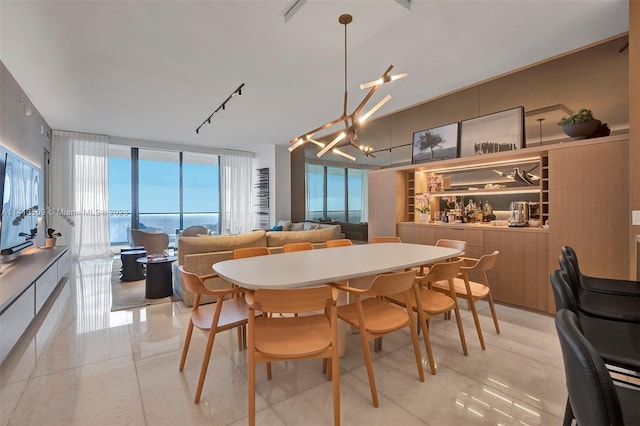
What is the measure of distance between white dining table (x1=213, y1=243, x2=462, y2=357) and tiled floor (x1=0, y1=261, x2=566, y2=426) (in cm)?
53

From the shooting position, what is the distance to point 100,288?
176 inches

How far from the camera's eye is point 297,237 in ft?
13.8

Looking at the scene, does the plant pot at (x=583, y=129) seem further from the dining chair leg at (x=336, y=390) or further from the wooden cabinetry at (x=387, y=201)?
the dining chair leg at (x=336, y=390)

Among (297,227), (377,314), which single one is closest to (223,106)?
(297,227)

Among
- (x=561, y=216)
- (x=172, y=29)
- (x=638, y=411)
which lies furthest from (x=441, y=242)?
(x=172, y=29)

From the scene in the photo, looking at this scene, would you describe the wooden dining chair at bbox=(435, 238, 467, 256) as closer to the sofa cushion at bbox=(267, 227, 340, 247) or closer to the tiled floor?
the tiled floor

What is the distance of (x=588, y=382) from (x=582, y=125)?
3399mm

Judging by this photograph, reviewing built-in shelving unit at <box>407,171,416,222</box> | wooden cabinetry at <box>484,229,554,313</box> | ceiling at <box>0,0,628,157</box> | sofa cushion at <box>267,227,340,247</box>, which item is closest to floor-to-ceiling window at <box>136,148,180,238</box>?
ceiling at <box>0,0,628,157</box>

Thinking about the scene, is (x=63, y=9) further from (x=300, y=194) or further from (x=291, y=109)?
(x=300, y=194)

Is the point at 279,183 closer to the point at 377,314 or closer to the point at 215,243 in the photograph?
the point at 215,243

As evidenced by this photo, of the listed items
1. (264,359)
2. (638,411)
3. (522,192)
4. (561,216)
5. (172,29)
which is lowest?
(264,359)

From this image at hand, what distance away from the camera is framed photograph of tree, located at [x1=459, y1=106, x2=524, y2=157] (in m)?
3.81

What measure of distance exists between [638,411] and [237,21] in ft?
11.7

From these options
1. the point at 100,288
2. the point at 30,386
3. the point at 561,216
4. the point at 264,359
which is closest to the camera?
the point at 264,359
